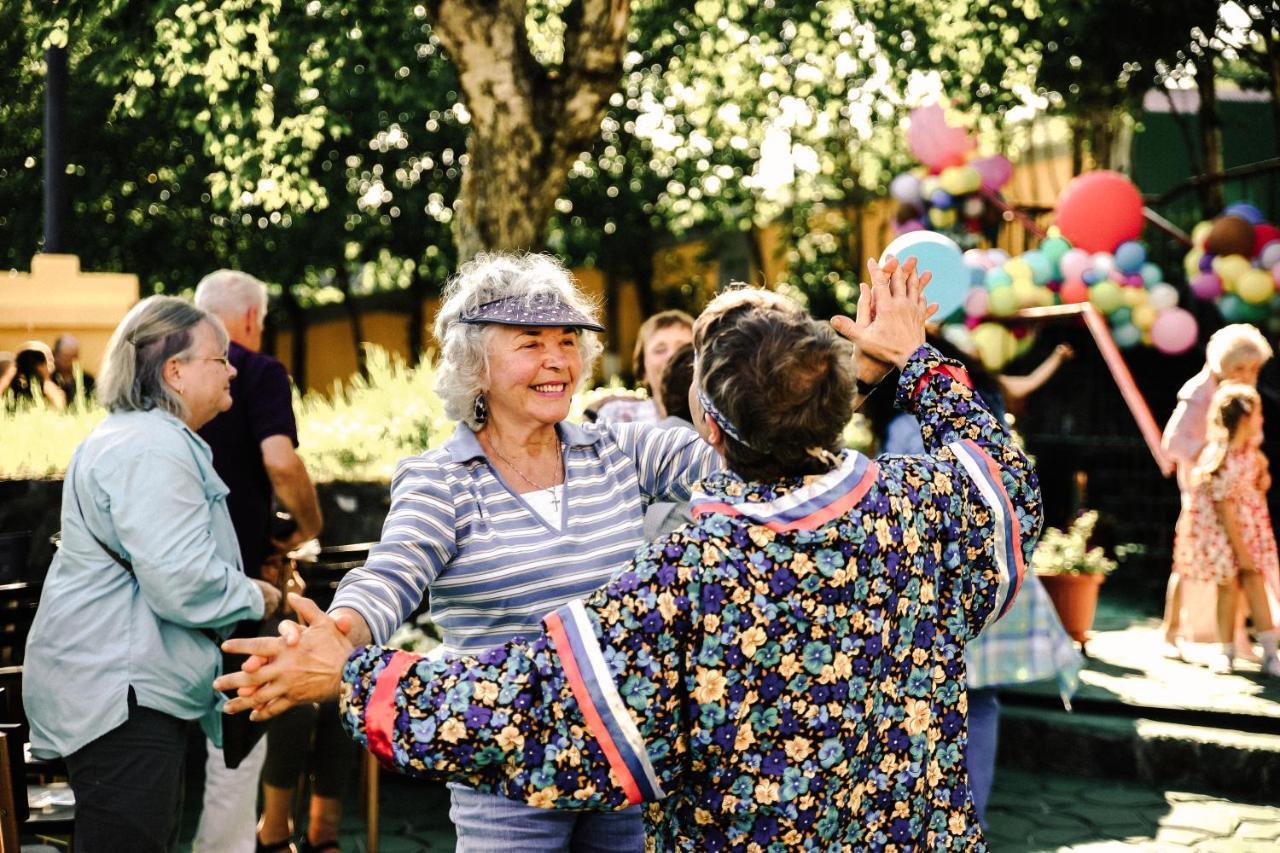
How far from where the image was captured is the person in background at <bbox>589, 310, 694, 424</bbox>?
5.35 metres

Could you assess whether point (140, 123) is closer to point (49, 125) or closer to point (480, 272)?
point (49, 125)

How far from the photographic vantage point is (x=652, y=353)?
5.41 meters

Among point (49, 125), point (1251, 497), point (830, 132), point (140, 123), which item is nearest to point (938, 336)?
point (1251, 497)

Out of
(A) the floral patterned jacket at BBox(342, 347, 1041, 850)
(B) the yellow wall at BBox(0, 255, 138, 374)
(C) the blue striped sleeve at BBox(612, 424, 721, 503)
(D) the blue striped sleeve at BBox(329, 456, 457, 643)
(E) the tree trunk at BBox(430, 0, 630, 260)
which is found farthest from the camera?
(B) the yellow wall at BBox(0, 255, 138, 374)

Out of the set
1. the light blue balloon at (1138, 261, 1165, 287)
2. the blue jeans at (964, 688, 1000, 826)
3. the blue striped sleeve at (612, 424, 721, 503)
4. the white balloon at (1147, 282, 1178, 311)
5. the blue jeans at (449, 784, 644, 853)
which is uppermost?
the light blue balloon at (1138, 261, 1165, 287)

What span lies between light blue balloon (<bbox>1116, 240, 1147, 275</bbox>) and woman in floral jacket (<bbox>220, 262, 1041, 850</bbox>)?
28.3 feet

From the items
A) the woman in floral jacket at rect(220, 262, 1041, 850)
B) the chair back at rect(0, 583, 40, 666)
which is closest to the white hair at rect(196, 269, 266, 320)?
the chair back at rect(0, 583, 40, 666)

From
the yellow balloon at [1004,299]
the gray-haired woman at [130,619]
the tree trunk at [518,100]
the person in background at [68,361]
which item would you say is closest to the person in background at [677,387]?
the gray-haired woman at [130,619]

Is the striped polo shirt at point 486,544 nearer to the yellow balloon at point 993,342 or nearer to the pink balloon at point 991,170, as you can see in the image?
the yellow balloon at point 993,342

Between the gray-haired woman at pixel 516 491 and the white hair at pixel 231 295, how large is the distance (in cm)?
219

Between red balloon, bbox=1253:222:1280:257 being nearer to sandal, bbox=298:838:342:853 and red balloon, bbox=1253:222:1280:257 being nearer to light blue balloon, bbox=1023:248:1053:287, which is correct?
light blue balloon, bbox=1023:248:1053:287

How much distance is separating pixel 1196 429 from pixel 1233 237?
2.65 meters

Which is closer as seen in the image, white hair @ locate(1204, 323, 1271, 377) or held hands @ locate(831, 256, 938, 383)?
held hands @ locate(831, 256, 938, 383)

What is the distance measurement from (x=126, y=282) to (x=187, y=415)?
10815 mm
